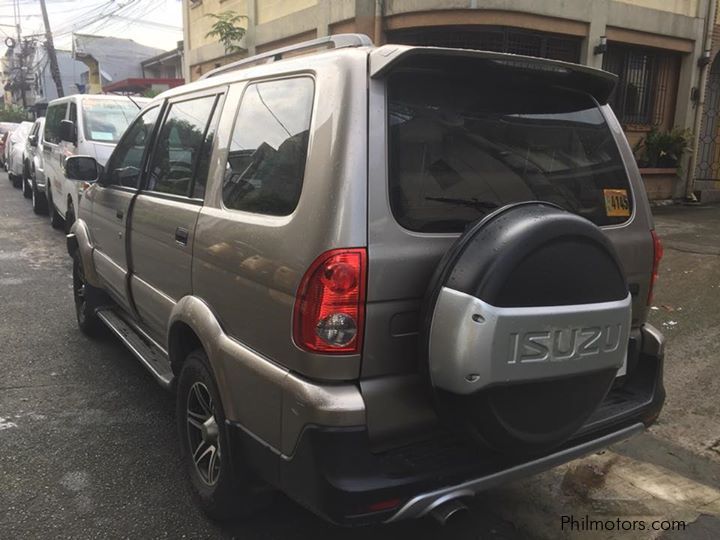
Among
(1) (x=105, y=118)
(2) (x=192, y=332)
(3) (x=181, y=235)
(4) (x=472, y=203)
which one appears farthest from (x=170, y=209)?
(1) (x=105, y=118)

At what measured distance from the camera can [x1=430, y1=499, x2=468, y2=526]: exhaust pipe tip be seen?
7.00ft

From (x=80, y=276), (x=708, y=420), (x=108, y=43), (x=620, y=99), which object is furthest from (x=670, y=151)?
(x=108, y=43)

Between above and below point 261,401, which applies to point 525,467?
below

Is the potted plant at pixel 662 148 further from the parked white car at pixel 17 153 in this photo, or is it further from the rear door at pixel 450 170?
the parked white car at pixel 17 153

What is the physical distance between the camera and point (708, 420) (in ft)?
12.8

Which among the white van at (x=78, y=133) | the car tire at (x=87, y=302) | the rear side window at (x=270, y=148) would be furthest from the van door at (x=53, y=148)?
the rear side window at (x=270, y=148)

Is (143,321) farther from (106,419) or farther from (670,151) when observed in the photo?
(670,151)

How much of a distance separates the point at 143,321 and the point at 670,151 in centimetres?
1172

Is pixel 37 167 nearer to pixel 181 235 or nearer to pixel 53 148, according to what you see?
pixel 53 148

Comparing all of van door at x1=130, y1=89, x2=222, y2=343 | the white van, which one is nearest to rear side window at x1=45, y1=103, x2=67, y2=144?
the white van

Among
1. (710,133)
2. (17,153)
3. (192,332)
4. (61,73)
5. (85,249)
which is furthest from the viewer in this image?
(61,73)

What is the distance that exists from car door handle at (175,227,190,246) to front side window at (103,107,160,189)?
37.1 inches

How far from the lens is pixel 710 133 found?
13.9 meters

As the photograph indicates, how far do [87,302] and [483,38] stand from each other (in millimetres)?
8065
